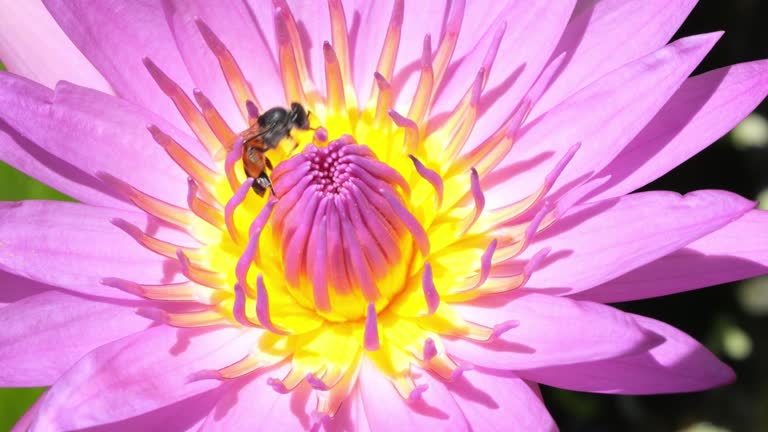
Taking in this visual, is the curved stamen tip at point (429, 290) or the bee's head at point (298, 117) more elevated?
the bee's head at point (298, 117)

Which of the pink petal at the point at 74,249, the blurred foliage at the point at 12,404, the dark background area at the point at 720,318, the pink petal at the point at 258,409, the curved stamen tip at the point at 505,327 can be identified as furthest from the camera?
the dark background area at the point at 720,318

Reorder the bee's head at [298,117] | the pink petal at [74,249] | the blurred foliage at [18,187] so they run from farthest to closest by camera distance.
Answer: the blurred foliage at [18,187], the bee's head at [298,117], the pink petal at [74,249]

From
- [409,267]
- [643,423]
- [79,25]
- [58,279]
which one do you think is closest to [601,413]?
[643,423]

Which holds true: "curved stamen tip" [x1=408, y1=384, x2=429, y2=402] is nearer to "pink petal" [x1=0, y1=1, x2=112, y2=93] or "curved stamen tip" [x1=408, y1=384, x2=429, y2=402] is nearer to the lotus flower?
the lotus flower

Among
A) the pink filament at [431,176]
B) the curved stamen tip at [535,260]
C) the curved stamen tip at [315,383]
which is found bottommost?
the curved stamen tip at [315,383]

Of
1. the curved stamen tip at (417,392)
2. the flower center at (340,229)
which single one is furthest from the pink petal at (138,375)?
the curved stamen tip at (417,392)

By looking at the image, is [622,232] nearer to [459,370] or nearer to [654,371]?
[654,371]

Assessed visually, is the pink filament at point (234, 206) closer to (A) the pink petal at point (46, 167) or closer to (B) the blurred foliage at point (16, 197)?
(A) the pink petal at point (46, 167)

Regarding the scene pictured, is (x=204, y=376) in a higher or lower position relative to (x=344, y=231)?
lower

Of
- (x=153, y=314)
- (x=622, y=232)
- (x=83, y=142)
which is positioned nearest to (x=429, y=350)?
(x=622, y=232)
